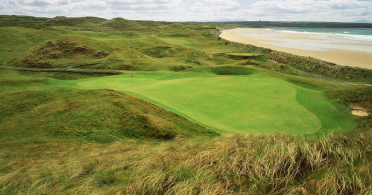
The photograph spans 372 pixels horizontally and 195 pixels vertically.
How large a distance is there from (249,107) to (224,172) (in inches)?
429

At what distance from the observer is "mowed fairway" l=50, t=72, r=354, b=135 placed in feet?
40.8

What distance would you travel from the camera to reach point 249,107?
47.9 ft

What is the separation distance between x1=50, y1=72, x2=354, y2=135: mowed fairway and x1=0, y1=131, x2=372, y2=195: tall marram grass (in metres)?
6.52

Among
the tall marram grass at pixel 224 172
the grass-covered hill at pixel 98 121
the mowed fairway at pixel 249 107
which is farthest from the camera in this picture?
the mowed fairway at pixel 249 107

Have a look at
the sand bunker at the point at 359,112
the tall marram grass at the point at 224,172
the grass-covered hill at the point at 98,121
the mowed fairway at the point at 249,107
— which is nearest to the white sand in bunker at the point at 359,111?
the sand bunker at the point at 359,112

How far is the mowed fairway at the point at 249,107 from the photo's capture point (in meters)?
12.4

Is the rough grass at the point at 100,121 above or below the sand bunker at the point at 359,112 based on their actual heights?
above

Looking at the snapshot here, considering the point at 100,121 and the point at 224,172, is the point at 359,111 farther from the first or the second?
the point at 100,121

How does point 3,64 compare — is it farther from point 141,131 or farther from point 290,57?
point 290,57

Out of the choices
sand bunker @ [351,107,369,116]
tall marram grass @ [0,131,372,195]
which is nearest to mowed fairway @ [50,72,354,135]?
sand bunker @ [351,107,369,116]

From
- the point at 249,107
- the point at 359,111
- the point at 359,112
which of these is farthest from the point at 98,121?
the point at 359,111

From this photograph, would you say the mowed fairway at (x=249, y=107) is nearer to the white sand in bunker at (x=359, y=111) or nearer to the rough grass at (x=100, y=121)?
the white sand in bunker at (x=359, y=111)

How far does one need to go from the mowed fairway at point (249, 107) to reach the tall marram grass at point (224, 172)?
6.52 meters

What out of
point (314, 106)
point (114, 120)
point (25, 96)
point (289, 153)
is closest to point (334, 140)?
point (289, 153)
